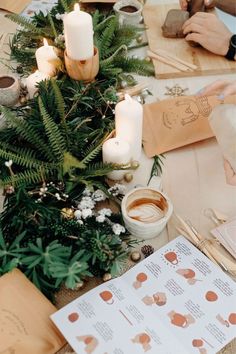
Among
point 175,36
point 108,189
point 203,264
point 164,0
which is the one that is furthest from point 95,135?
point 164,0

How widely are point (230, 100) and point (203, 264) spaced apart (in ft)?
1.35

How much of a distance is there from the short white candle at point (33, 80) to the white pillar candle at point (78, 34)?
87 mm

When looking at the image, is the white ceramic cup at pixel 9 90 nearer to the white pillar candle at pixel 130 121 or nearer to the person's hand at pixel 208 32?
the white pillar candle at pixel 130 121

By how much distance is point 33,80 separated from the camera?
1.00 metres

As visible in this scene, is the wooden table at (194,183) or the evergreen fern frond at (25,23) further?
the evergreen fern frond at (25,23)

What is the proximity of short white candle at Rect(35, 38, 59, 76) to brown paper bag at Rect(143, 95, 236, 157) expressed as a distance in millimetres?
255

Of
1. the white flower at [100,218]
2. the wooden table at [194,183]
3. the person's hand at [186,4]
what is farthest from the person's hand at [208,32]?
the white flower at [100,218]

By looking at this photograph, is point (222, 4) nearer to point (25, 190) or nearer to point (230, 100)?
point (230, 100)

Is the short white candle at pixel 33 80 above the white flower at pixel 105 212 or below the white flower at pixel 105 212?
above

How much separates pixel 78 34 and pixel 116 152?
0.31 metres

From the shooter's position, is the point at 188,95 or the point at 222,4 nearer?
the point at 188,95

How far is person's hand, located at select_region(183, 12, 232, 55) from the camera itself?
114 centimetres

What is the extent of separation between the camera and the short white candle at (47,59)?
102 cm

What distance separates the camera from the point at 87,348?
0.62 metres
